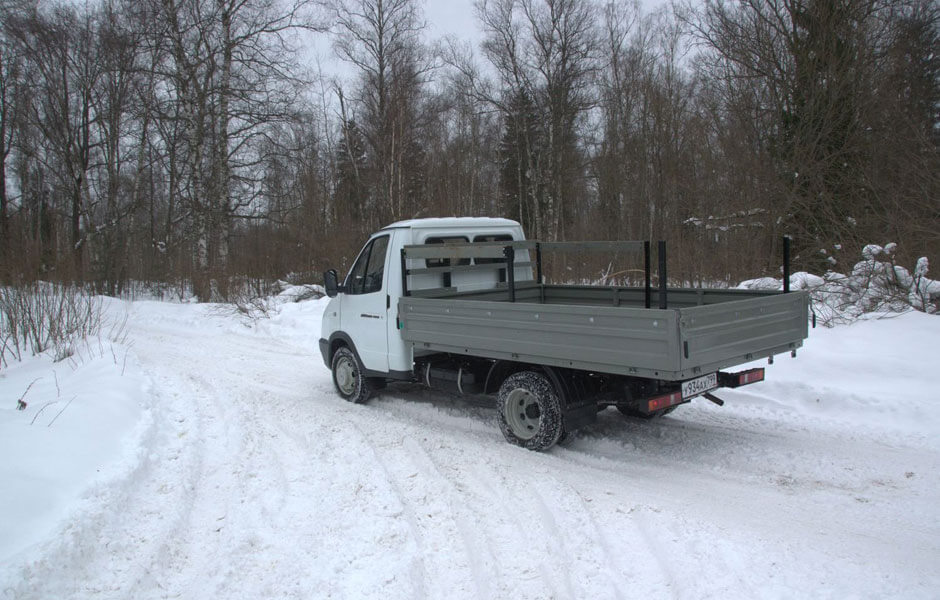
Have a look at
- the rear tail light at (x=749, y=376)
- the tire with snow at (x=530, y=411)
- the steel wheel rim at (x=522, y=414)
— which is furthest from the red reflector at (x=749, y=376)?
the steel wheel rim at (x=522, y=414)

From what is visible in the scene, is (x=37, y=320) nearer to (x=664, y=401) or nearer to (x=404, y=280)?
(x=404, y=280)

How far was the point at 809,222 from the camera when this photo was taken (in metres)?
14.8

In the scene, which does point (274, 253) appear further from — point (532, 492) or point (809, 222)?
point (532, 492)

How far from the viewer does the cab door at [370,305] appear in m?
7.22

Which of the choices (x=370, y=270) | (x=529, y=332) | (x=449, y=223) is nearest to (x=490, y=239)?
(x=449, y=223)

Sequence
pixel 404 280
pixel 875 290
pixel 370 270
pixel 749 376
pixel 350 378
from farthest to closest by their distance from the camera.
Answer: pixel 875 290
pixel 350 378
pixel 370 270
pixel 404 280
pixel 749 376

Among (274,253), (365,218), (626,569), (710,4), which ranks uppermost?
(710,4)

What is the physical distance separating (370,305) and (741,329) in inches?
168

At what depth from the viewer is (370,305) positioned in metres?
7.43

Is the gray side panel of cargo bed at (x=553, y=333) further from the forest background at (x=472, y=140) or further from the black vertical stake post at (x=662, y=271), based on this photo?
the forest background at (x=472, y=140)

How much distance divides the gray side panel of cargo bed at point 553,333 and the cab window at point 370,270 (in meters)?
0.76

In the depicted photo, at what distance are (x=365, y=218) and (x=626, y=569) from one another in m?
20.4

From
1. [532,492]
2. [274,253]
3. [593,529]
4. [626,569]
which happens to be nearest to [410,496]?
[532,492]

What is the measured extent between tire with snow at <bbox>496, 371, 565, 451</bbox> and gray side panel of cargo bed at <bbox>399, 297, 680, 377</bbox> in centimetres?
31
